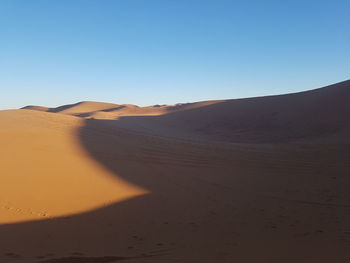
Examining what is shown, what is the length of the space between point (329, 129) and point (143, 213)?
15.4 m

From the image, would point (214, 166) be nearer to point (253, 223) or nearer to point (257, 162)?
point (257, 162)

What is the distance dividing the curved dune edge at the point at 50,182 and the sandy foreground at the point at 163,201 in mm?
20

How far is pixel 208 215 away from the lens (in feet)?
17.3

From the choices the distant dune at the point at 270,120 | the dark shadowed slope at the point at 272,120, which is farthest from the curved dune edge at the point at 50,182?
the dark shadowed slope at the point at 272,120

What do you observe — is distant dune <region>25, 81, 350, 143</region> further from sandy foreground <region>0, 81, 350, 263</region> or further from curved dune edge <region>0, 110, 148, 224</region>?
curved dune edge <region>0, 110, 148, 224</region>

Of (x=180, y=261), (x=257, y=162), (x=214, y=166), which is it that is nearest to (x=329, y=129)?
(x=257, y=162)

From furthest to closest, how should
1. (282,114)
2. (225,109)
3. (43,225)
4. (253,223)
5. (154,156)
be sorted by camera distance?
(225,109) < (282,114) < (154,156) < (253,223) < (43,225)

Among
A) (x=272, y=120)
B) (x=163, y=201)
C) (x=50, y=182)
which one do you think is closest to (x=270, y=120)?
(x=272, y=120)

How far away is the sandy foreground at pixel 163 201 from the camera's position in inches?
152

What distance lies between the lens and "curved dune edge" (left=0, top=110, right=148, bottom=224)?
5.19 metres

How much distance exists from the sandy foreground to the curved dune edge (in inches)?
0.8

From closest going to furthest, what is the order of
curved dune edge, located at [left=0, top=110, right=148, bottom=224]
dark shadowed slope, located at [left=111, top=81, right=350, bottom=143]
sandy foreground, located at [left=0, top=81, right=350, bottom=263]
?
sandy foreground, located at [left=0, top=81, right=350, bottom=263] < curved dune edge, located at [left=0, top=110, right=148, bottom=224] < dark shadowed slope, located at [left=111, top=81, right=350, bottom=143]

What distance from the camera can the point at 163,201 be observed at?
5.85 meters

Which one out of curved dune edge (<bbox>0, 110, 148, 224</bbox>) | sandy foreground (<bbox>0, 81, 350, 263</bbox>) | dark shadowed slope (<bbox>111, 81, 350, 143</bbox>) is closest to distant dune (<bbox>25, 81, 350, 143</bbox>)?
dark shadowed slope (<bbox>111, 81, 350, 143</bbox>)
